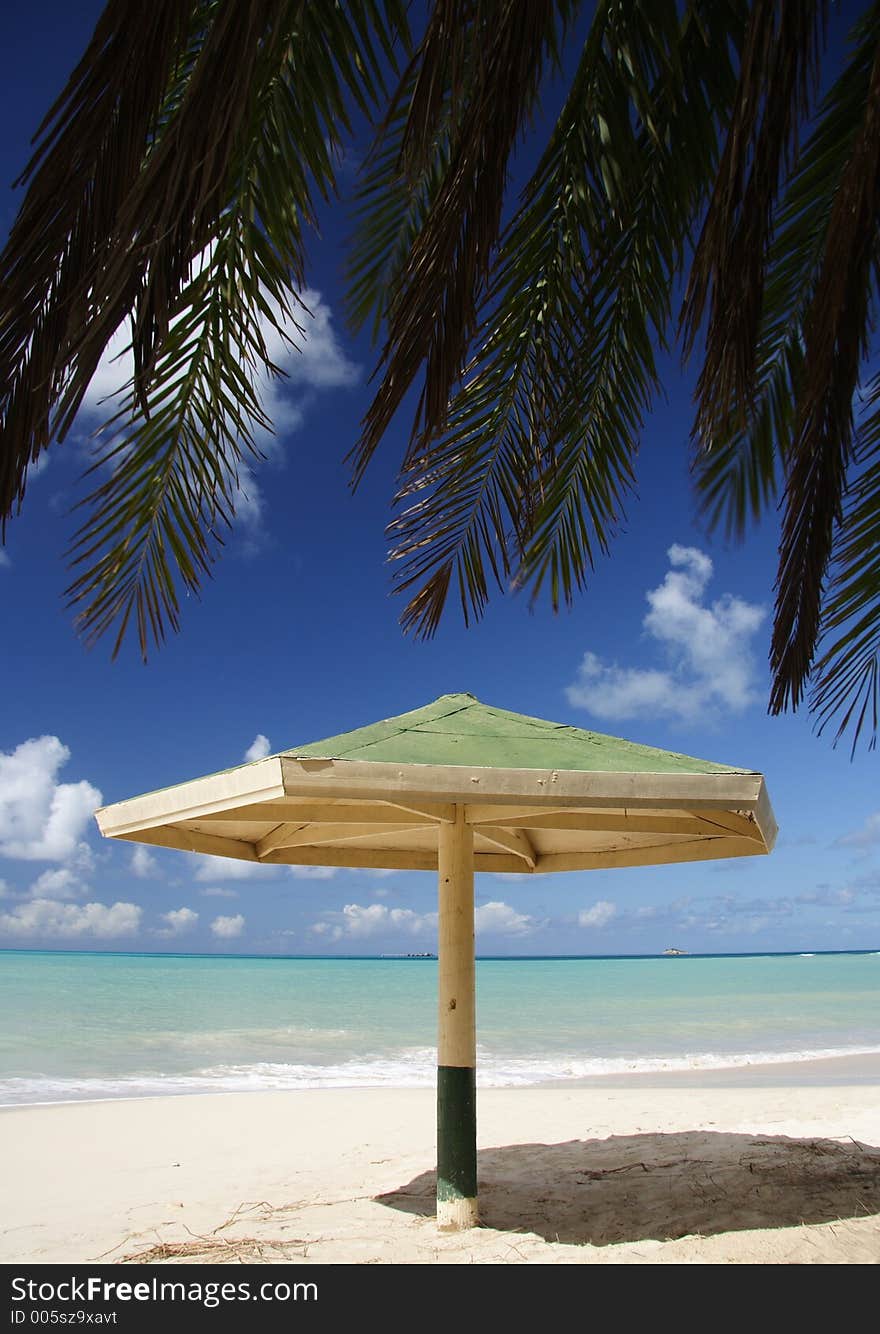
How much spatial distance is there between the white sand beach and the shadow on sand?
Result: 0.02m

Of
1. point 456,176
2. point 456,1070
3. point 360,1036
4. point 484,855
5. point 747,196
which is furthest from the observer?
point 360,1036

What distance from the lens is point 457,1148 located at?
4250mm

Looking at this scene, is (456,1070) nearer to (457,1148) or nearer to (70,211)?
(457,1148)

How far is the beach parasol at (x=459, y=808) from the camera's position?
344 centimetres

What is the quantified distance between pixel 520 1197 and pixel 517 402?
4229 mm

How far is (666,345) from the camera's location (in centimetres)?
386

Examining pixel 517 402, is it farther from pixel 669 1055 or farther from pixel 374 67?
pixel 669 1055

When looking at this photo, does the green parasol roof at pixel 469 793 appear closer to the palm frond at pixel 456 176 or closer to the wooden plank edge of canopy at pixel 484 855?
the wooden plank edge of canopy at pixel 484 855

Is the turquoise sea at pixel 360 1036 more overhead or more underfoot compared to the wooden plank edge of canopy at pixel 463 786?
more underfoot

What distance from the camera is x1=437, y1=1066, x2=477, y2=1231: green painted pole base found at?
167 inches

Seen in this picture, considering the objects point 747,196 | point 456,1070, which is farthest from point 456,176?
point 456,1070

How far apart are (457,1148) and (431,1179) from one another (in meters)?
1.91

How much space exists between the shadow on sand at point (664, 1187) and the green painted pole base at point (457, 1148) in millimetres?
298

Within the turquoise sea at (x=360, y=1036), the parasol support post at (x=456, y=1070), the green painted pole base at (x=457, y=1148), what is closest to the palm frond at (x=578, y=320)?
the parasol support post at (x=456, y=1070)
